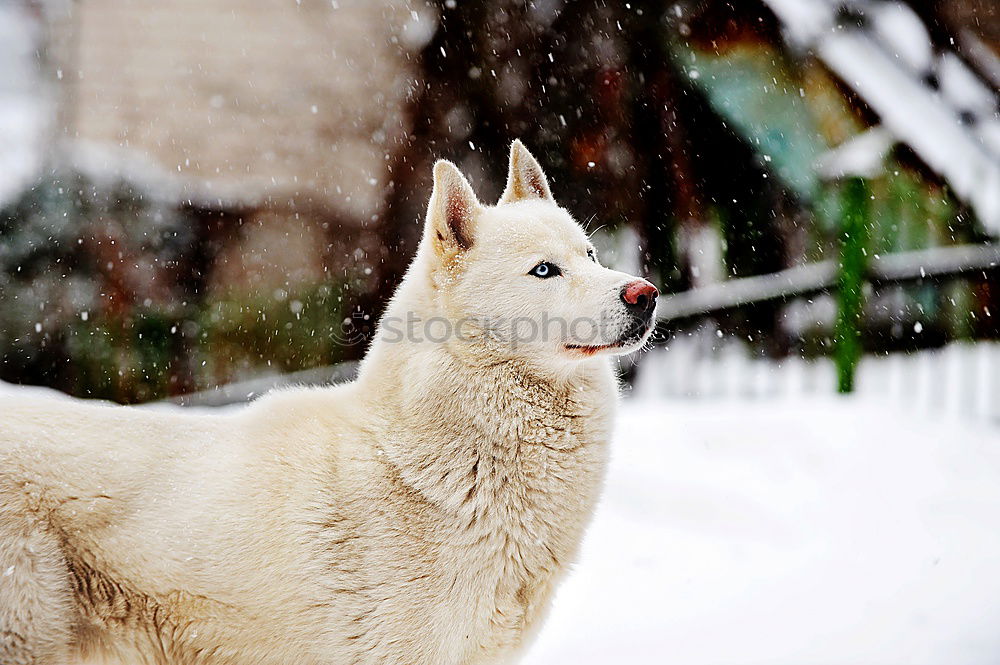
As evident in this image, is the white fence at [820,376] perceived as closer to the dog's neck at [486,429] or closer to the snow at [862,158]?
the snow at [862,158]

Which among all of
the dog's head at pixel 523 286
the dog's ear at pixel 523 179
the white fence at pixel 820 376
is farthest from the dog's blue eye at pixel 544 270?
the white fence at pixel 820 376

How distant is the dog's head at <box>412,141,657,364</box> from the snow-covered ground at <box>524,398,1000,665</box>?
1393mm

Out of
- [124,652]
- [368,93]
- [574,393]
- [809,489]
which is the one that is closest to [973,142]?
→ [809,489]

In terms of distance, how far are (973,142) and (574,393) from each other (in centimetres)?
592

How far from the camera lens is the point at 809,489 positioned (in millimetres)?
4891

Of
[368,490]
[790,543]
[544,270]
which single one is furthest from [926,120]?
[368,490]

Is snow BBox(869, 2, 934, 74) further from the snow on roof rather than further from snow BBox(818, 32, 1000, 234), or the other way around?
snow BBox(818, 32, 1000, 234)

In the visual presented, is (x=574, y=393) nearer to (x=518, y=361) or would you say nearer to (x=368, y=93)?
(x=518, y=361)

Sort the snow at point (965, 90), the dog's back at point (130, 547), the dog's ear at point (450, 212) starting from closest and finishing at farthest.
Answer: the dog's back at point (130, 547) < the dog's ear at point (450, 212) < the snow at point (965, 90)

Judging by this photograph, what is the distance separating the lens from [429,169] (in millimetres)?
8078

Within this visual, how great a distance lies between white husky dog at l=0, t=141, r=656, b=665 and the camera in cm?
214

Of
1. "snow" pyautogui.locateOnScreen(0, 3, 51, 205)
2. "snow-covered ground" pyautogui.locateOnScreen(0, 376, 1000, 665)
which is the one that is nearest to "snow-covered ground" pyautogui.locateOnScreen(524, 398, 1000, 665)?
"snow-covered ground" pyautogui.locateOnScreen(0, 376, 1000, 665)

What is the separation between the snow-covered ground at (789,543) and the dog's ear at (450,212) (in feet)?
5.14

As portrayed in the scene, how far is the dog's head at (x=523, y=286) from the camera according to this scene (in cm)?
243
